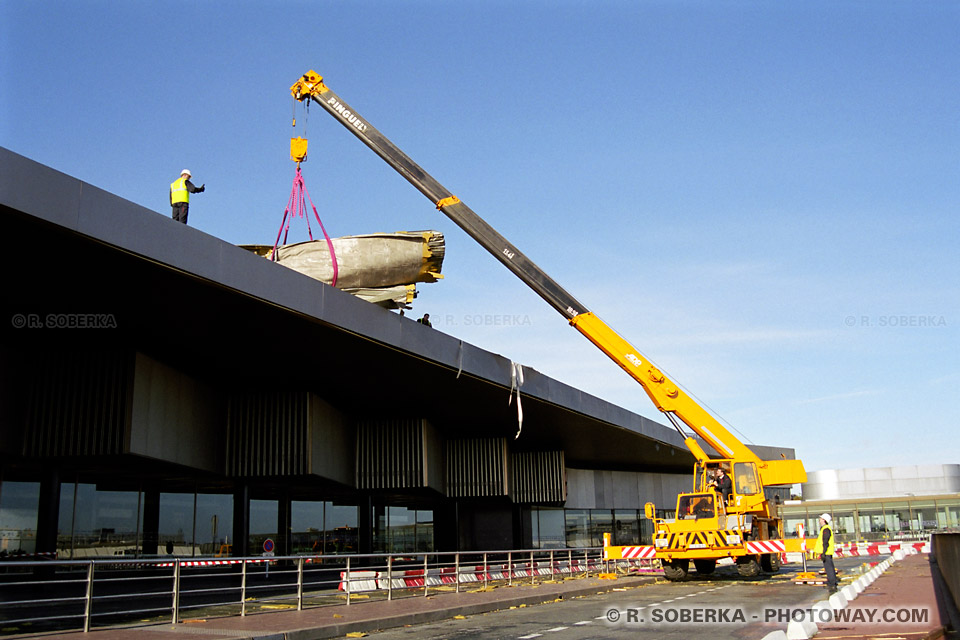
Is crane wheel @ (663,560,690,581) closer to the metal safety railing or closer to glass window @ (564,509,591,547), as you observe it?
the metal safety railing

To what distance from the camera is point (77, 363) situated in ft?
56.3

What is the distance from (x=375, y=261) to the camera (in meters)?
17.7

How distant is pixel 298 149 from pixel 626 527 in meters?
29.9

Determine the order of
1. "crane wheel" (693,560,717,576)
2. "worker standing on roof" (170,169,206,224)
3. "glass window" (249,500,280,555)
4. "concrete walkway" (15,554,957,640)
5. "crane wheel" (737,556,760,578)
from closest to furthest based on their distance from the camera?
"concrete walkway" (15,554,957,640) → "worker standing on roof" (170,169,206,224) → "crane wheel" (737,556,760,578) → "crane wheel" (693,560,717,576) → "glass window" (249,500,280,555)

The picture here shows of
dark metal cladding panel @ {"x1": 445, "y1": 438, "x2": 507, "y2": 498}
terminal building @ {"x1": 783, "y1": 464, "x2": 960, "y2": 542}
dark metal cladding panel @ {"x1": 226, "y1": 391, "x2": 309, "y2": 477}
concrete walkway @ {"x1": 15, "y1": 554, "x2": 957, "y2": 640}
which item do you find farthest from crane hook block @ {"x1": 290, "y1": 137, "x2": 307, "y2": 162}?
terminal building @ {"x1": 783, "y1": 464, "x2": 960, "y2": 542}

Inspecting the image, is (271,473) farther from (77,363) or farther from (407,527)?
(407,527)

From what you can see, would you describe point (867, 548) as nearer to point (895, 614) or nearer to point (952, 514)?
point (895, 614)

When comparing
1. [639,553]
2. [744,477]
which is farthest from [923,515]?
[639,553]

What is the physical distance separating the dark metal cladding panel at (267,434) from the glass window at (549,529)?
18.9 meters

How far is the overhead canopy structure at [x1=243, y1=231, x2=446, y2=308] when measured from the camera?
17.4m

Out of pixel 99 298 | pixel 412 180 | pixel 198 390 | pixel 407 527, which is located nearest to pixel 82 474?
pixel 198 390

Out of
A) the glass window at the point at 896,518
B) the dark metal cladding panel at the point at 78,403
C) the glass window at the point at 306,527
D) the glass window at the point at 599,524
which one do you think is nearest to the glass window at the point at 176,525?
the glass window at the point at 306,527

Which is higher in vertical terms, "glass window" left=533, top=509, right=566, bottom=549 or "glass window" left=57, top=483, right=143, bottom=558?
"glass window" left=57, top=483, right=143, bottom=558

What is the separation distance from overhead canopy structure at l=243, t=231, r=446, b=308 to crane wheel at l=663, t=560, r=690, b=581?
34.0 ft
